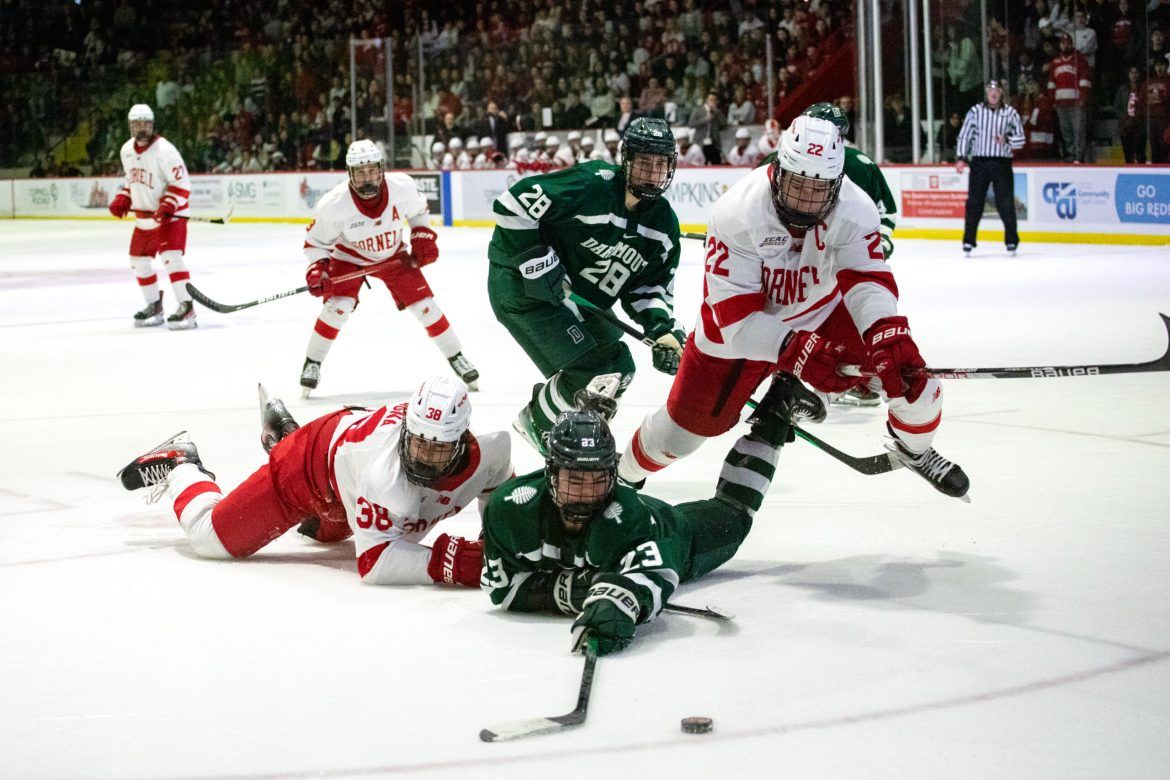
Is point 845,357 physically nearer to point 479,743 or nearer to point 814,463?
point 814,463

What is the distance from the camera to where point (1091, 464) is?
5254 millimetres

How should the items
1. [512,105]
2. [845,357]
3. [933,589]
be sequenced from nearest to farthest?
[933,589] < [845,357] < [512,105]

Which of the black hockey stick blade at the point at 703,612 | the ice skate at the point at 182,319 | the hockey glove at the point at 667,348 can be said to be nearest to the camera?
the black hockey stick blade at the point at 703,612

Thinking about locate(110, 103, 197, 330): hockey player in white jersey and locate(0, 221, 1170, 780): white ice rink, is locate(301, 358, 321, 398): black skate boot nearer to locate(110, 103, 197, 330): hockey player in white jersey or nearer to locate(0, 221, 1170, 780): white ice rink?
locate(0, 221, 1170, 780): white ice rink

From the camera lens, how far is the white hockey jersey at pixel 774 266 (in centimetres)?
416

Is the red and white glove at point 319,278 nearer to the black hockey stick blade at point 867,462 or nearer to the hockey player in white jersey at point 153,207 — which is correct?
the hockey player in white jersey at point 153,207

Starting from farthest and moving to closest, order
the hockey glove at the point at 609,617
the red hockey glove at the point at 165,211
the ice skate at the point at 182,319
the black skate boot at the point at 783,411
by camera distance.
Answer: the red hockey glove at the point at 165,211, the ice skate at the point at 182,319, the black skate boot at the point at 783,411, the hockey glove at the point at 609,617

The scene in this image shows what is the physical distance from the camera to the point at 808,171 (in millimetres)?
3941

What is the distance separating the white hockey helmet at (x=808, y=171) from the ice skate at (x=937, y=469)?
74cm

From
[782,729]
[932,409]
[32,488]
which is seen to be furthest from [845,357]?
[32,488]

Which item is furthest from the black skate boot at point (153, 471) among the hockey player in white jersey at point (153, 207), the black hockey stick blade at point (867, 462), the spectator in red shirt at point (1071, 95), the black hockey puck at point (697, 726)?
the spectator in red shirt at point (1071, 95)

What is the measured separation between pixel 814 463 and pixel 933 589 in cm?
173

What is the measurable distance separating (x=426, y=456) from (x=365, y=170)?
12.8 feet

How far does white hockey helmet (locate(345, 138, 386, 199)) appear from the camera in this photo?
739 cm
